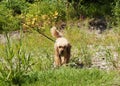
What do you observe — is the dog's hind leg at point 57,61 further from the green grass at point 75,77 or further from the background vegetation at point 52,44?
the green grass at point 75,77

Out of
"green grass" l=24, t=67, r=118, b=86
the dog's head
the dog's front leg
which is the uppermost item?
the dog's head

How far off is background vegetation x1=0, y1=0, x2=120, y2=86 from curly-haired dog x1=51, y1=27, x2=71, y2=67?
0.14 meters

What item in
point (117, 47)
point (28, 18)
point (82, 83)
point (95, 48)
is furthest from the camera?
point (28, 18)

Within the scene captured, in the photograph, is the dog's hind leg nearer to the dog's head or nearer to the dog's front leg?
the dog's front leg

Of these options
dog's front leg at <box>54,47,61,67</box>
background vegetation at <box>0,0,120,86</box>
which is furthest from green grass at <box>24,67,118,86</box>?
dog's front leg at <box>54,47,61,67</box>

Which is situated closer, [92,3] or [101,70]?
[101,70]

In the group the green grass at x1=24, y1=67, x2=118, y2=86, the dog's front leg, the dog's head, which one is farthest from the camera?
the dog's front leg

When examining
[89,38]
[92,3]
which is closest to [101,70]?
[89,38]

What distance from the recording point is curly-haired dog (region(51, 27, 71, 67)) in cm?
714

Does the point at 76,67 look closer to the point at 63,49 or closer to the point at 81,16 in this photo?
the point at 63,49

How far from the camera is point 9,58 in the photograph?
22.6 feet

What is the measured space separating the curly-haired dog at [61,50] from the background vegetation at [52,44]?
0.45 feet

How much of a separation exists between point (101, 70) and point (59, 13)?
16.9 ft

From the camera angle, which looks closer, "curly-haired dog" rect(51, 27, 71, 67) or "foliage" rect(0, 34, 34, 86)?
"foliage" rect(0, 34, 34, 86)
